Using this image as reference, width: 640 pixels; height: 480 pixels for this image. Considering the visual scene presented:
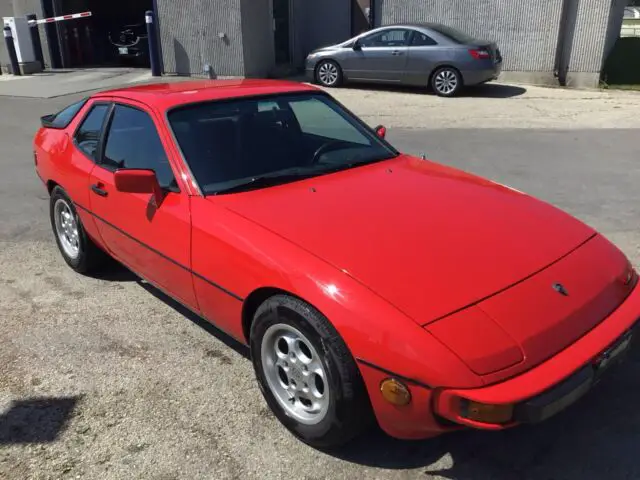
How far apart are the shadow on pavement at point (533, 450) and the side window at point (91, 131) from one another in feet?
9.00

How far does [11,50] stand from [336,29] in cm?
923

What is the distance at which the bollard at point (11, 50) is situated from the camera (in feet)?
52.5

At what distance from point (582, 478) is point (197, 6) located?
14452mm

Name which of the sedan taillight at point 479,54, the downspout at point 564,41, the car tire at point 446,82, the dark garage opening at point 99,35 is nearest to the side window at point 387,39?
the car tire at point 446,82

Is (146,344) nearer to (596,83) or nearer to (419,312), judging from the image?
(419,312)

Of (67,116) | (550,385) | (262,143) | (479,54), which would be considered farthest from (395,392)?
(479,54)

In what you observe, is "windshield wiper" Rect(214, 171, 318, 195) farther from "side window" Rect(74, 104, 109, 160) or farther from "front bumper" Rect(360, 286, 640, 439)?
"side window" Rect(74, 104, 109, 160)

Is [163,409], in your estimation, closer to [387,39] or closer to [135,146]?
[135,146]

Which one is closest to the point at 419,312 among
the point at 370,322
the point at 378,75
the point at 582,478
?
the point at 370,322

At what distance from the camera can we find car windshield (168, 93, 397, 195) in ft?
10.5

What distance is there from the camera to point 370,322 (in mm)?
2225

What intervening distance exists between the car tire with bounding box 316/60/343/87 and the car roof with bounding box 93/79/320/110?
9945mm

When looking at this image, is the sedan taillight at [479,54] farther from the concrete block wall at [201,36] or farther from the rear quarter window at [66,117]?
the rear quarter window at [66,117]

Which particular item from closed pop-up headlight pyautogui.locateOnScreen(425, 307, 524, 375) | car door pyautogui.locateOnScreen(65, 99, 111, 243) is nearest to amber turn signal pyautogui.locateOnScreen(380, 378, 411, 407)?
closed pop-up headlight pyautogui.locateOnScreen(425, 307, 524, 375)
